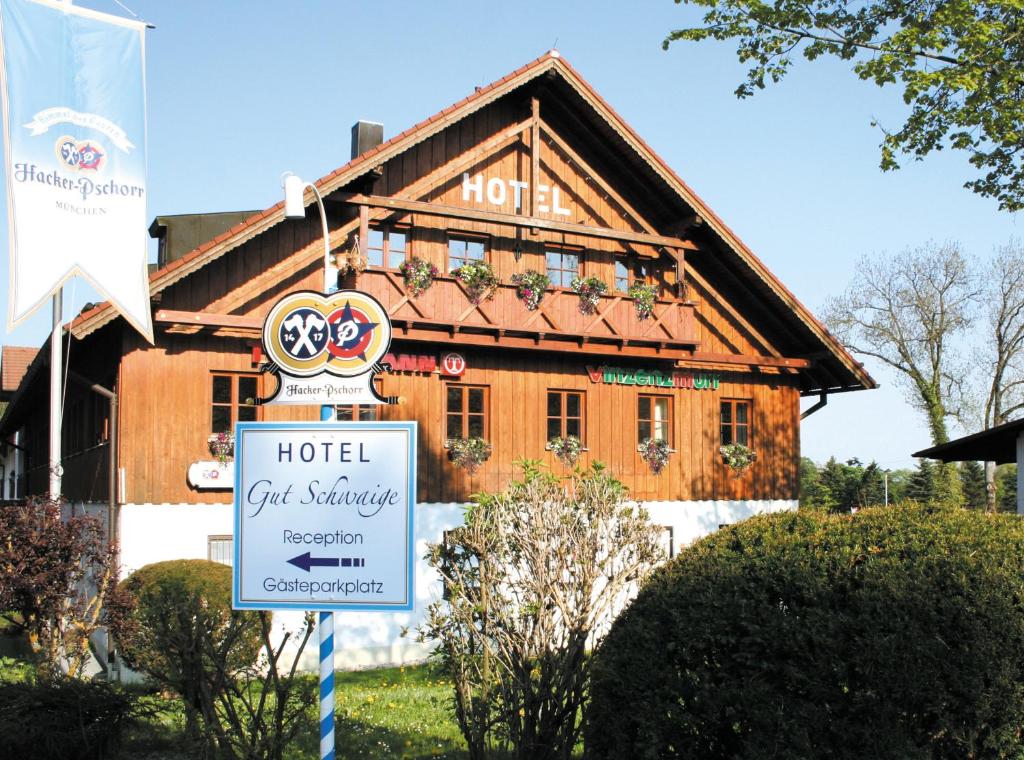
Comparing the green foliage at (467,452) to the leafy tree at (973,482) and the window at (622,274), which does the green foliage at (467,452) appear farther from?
the leafy tree at (973,482)

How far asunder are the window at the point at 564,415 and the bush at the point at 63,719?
520 inches

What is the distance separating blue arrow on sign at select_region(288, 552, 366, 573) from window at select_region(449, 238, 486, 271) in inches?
573

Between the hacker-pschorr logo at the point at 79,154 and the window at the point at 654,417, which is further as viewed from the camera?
the window at the point at 654,417

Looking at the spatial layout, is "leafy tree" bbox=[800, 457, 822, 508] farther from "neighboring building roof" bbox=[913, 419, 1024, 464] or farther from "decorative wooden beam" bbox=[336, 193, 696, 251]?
"decorative wooden beam" bbox=[336, 193, 696, 251]

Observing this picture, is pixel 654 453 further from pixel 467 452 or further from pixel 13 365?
pixel 13 365

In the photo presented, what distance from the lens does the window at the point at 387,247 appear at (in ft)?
65.7

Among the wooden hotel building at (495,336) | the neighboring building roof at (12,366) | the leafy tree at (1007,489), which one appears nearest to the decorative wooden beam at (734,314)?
the wooden hotel building at (495,336)

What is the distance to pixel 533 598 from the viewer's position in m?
8.20

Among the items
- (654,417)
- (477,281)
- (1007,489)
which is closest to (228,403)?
(477,281)

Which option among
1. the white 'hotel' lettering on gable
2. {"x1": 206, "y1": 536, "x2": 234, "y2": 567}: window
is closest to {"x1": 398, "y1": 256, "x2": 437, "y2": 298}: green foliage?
the white 'hotel' lettering on gable

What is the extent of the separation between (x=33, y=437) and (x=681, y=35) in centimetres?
2357

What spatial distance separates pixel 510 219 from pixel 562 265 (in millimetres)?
2044

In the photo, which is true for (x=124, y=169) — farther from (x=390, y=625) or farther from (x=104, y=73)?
(x=390, y=625)

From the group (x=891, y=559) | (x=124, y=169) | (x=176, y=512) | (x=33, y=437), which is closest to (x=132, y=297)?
(x=124, y=169)
